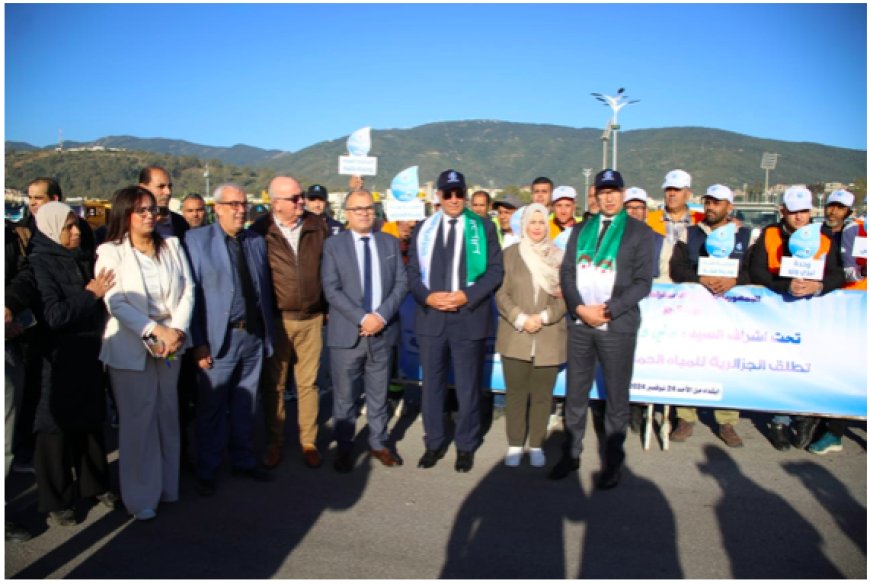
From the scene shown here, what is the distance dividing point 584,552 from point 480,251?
2.32 meters

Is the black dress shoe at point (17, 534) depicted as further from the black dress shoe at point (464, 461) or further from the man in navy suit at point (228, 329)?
the black dress shoe at point (464, 461)

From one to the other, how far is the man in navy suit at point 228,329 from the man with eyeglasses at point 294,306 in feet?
0.53

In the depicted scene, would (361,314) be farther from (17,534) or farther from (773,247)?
(773,247)

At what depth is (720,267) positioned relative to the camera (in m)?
5.22

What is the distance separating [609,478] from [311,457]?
91.6 inches

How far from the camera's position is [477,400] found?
206 inches

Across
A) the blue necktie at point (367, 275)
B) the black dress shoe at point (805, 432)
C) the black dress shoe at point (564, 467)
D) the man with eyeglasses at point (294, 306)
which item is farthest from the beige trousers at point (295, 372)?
the black dress shoe at point (805, 432)

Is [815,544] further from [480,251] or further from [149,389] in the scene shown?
[149,389]

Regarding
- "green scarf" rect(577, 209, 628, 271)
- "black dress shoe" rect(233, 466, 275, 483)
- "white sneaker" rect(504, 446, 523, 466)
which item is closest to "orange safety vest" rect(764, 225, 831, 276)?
"green scarf" rect(577, 209, 628, 271)

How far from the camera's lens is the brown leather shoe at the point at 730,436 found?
5527 millimetres

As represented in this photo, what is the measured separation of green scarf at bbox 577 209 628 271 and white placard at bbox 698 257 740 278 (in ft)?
3.27

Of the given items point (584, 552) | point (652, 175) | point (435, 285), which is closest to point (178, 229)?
point (435, 285)

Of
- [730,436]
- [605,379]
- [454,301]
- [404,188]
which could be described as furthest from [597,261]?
[404,188]

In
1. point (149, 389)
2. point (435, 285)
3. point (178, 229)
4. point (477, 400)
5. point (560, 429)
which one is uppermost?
point (178, 229)
